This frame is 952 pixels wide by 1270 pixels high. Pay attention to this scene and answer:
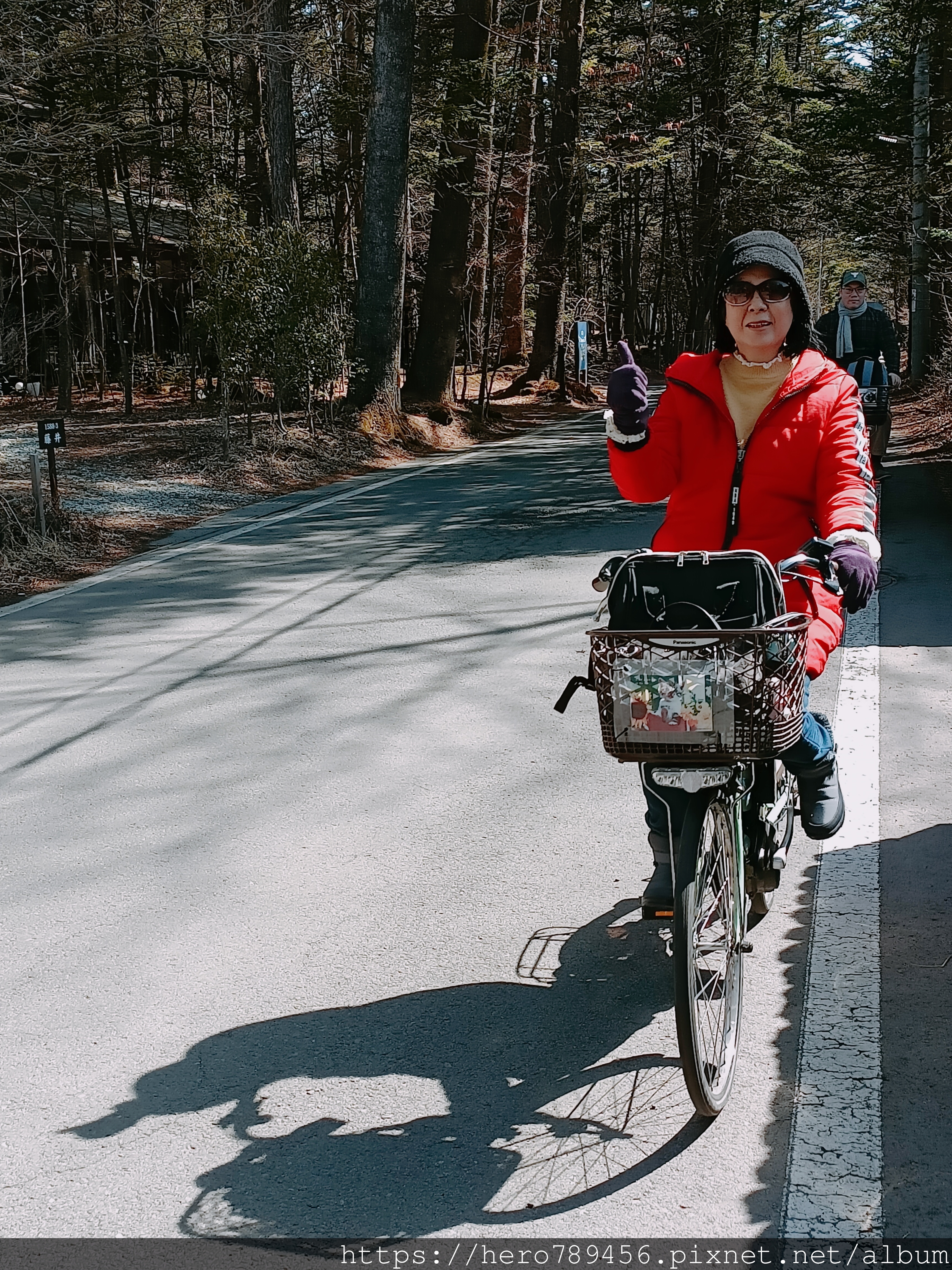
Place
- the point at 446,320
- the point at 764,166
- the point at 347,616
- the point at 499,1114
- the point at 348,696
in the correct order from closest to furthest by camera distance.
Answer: the point at 499,1114 < the point at 348,696 < the point at 347,616 < the point at 446,320 < the point at 764,166

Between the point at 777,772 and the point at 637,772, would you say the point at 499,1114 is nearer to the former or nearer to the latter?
the point at 777,772

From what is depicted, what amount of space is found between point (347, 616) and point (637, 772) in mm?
3737

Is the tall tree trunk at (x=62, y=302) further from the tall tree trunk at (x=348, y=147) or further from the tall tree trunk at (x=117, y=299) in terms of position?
the tall tree trunk at (x=348, y=147)

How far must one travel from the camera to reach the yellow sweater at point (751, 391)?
398cm

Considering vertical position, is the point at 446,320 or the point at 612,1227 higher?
the point at 446,320

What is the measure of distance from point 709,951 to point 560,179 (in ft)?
98.7

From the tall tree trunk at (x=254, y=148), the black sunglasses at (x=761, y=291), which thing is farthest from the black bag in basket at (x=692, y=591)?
the tall tree trunk at (x=254, y=148)

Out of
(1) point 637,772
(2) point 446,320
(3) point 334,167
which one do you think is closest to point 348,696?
(1) point 637,772

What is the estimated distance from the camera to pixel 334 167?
34.5m

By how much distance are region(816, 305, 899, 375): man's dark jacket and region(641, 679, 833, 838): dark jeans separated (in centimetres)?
940

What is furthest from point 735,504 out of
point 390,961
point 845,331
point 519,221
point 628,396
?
point 519,221

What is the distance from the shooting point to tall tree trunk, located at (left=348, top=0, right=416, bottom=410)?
834 inches

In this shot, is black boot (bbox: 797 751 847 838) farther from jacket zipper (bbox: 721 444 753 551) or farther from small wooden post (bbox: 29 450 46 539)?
small wooden post (bbox: 29 450 46 539)

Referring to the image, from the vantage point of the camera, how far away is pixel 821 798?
4.02 meters
